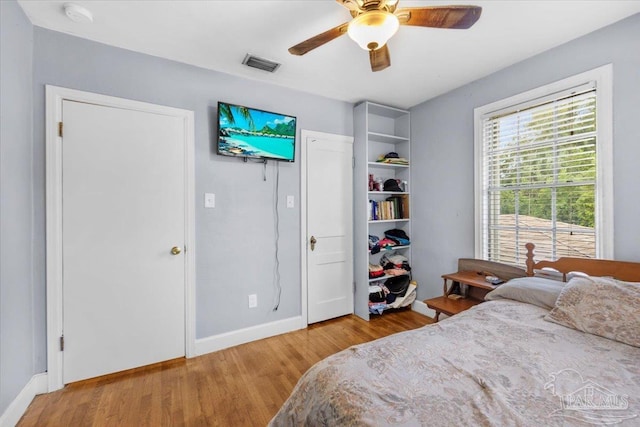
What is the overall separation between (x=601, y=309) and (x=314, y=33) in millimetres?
2420

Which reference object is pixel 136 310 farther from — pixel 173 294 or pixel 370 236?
pixel 370 236

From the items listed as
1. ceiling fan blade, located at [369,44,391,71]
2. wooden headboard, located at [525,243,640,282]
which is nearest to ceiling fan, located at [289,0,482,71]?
ceiling fan blade, located at [369,44,391,71]

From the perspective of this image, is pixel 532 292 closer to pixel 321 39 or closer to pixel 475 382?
pixel 475 382

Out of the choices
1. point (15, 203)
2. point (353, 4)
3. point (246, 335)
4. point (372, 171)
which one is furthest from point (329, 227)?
point (15, 203)

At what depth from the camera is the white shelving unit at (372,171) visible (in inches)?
120

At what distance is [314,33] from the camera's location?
192 cm

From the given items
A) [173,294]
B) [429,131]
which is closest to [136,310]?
[173,294]

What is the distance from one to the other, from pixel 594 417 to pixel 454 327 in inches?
24.3

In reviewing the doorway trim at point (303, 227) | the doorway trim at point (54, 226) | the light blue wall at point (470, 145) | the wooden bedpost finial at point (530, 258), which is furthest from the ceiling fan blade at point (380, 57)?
the doorway trim at point (54, 226)

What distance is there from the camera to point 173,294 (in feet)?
7.33

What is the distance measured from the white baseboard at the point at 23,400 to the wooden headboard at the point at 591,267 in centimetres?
364

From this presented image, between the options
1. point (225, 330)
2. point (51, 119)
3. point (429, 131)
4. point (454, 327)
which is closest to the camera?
point (454, 327)
